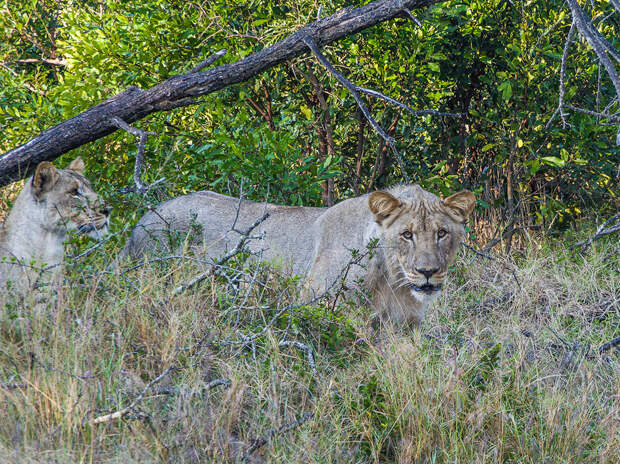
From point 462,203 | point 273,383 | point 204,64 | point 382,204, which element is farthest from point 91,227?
point 462,203

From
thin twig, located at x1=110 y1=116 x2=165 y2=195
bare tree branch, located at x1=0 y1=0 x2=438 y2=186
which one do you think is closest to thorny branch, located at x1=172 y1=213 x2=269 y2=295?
thin twig, located at x1=110 y1=116 x2=165 y2=195

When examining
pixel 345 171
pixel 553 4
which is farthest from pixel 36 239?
pixel 553 4

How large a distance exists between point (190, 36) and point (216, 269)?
3159mm

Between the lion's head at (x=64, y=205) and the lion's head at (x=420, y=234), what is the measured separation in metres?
1.71

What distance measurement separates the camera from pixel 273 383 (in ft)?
11.4

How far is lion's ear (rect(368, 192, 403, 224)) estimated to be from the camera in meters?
4.62

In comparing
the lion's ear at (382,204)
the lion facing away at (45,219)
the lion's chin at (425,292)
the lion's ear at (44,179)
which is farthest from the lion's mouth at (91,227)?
the lion's chin at (425,292)

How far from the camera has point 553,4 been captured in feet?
21.8

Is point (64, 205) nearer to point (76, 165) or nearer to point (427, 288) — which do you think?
point (76, 165)

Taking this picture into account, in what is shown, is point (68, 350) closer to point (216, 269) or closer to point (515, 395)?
point (216, 269)

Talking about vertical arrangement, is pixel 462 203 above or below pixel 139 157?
below

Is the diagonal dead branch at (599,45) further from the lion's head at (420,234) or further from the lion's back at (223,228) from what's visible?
the lion's back at (223,228)

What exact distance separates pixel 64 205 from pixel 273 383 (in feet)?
6.65

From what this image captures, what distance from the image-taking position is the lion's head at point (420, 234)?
446cm
